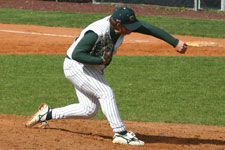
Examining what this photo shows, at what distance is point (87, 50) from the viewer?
594 centimetres

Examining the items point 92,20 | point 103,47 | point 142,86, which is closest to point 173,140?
point 103,47

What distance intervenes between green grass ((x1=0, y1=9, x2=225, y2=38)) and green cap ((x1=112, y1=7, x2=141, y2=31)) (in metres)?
12.0

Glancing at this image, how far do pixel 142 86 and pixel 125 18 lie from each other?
5.06 meters

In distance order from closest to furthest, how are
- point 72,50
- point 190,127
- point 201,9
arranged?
point 72,50 → point 190,127 → point 201,9

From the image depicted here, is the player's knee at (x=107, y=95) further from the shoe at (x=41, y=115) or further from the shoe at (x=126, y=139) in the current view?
the shoe at (x=41, y=115)

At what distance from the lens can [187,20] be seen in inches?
826

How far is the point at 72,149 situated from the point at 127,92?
472cm

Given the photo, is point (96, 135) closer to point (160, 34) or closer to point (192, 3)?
point (160, 34)

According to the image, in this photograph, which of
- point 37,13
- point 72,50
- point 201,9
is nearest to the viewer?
point 72,50

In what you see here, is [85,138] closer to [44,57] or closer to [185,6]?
[44,57]

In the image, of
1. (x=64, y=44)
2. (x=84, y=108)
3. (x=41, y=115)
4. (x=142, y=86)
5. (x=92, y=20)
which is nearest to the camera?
(x=84, y=108)

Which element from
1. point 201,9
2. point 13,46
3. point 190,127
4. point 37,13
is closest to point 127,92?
point 190,127

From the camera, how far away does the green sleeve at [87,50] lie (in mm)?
5922

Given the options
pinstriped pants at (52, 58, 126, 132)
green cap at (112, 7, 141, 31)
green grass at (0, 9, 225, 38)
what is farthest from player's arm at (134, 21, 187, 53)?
green grass at (0, 9, 225, 38)
